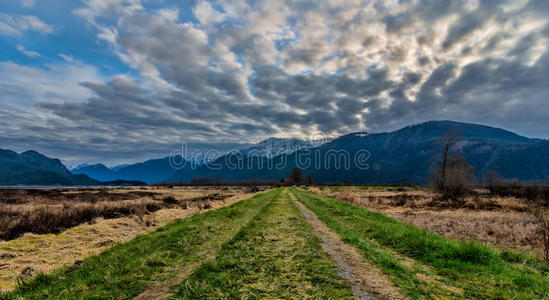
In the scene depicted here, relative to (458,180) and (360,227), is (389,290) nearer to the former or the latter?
(360,227)

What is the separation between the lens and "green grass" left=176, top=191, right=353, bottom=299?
5582 millimetres

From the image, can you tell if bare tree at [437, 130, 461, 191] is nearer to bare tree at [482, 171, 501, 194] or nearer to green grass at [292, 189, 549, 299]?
bare tree at [482, 171, 501, 194]

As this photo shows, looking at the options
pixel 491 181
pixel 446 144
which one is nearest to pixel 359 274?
pixel 446 144

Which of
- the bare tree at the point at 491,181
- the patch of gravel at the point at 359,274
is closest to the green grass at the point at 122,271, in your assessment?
the patch of gravel at the point at 359,274

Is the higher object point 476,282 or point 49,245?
point 476,282

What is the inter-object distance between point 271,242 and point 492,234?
12.8m

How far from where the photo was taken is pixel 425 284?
19.9 feet

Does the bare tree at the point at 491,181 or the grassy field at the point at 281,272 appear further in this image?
the bare tree at the point at 491,181

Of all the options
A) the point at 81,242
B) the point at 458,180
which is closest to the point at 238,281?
the point at 81,242

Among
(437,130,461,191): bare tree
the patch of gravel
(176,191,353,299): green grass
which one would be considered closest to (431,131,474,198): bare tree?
(437,130,461,191): bare tree

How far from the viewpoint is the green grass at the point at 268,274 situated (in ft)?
18.3

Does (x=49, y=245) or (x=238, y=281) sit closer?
(x=238, y=281)

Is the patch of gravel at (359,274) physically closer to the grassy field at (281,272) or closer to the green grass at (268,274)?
the grassy field at (281,272)

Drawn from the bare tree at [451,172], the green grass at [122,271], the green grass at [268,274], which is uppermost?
the bare tree at [451,172]
